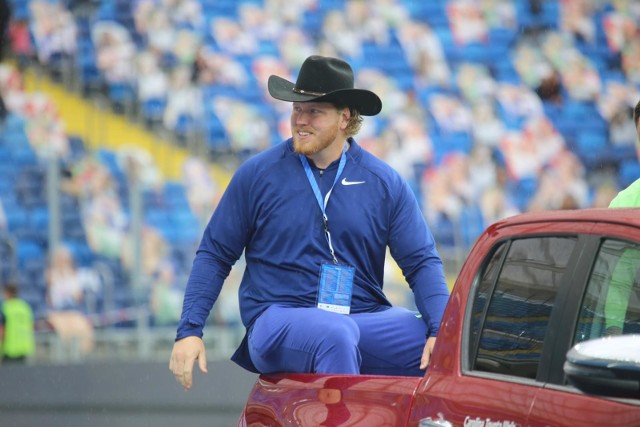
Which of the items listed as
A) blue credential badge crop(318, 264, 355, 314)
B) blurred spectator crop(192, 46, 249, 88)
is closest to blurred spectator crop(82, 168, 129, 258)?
blurred spectator crop(192, 46, 249, 88)

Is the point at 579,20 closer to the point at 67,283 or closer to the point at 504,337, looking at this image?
the point at 67,283

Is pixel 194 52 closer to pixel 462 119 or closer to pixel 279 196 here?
pixel 462 119

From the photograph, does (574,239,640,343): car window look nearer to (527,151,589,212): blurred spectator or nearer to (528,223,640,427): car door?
(528,223,640,427): car door

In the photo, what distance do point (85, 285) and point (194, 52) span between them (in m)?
3.38

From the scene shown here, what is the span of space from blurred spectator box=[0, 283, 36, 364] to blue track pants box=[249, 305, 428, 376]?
8.02 metres

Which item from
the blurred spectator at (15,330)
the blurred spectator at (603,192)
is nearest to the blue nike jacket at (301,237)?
the blurred spectator at (15,330)

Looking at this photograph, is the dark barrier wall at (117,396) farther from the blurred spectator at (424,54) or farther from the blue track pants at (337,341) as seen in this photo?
the blue track pants at (337,341)

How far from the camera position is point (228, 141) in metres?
14.1

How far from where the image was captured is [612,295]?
2879 millimetres

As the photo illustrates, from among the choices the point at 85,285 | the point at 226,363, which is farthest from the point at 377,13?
the point at 226,363

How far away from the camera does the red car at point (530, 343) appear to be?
2.65m

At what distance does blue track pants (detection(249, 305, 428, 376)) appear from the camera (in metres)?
3.98

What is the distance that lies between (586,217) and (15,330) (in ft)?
31.9

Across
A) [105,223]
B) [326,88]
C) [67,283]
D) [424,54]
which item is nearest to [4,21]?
[105,223]
